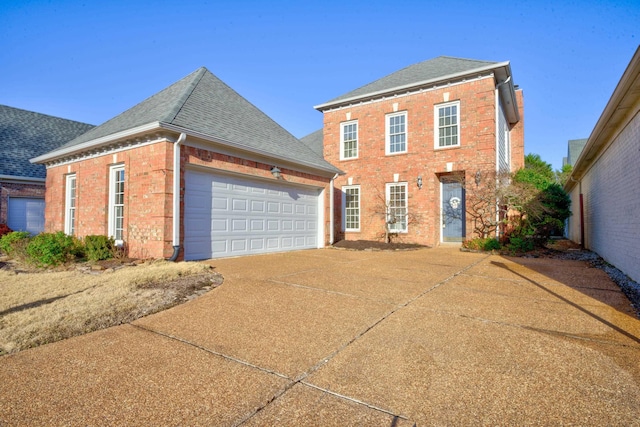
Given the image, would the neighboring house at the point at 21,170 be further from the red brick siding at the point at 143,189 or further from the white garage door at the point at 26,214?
the red brick siding at the point at 143,189

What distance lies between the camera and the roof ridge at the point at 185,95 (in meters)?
7.41

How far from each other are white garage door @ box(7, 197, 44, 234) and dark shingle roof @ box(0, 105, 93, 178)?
109 centimetres

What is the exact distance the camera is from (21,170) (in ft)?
43.4

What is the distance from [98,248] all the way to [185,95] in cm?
453

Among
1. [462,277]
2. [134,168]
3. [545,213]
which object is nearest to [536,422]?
[462,277]

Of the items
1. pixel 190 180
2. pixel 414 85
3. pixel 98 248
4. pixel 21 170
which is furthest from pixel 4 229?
pixel 414 85

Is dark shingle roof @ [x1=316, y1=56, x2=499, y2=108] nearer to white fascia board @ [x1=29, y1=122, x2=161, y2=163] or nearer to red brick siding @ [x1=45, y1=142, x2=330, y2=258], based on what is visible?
red brick siding @ [x1=45, y1=142, x2=330, y2=258]

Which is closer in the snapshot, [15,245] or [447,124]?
[15,245]

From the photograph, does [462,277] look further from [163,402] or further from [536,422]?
[163,402]

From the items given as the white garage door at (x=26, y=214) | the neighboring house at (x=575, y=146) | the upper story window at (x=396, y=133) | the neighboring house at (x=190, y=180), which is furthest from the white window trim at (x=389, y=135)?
the neighboring house at (x=575, y=146)

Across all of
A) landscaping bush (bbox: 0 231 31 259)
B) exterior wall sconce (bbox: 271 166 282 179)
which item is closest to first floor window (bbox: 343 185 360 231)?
exterior wall sconce (bbox: 271 166 282 179)

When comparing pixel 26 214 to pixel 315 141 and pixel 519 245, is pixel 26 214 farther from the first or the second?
pixel 519 245

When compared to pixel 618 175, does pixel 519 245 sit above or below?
below

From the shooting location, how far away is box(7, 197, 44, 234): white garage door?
43.0ft
